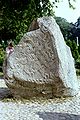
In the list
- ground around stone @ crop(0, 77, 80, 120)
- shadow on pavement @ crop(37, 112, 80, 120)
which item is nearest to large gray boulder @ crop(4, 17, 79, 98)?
ground around stone @ crop(0, 77, 80, 120)

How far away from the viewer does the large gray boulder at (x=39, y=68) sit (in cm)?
951

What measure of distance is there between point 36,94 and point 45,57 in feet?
3.36

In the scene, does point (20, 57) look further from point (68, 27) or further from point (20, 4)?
point (68, 27)

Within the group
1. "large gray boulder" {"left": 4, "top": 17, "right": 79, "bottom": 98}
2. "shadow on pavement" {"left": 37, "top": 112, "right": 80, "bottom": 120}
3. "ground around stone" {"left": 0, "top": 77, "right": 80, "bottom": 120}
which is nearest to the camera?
"shadow on pavement" {"left": 37, "top": 112, "right": 80, "bottom": 120}

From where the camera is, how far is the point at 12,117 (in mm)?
7387

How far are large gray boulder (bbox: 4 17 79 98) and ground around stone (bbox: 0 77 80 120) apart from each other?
275mm

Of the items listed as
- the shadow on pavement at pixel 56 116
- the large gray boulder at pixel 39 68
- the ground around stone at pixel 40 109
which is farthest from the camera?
the large gray boulder at pixel 39 68

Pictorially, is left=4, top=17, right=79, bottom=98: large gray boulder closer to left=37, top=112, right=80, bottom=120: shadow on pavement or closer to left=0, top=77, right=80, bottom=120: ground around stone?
left=0, top=77, right=80, bottom=120: ground around stone

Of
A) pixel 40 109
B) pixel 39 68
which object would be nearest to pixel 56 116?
pixel 40 109

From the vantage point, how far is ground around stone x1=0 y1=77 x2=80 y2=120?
24.3 feet

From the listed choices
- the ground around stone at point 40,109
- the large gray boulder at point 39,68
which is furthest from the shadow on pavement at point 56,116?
the large gray boulder at point 39,68

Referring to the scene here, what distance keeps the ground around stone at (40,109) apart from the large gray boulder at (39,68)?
28cm

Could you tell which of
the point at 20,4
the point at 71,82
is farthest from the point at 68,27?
the point at 71,82

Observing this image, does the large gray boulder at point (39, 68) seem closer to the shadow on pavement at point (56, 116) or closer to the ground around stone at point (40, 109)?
the ground around stone at point (40, 109)
